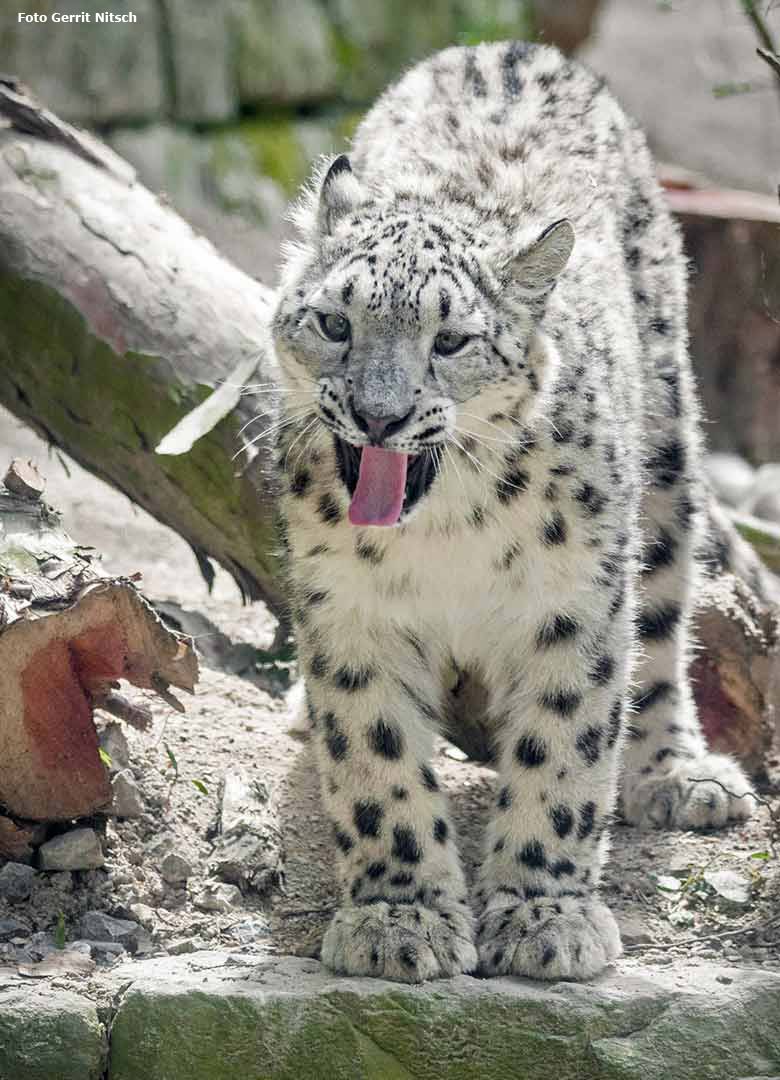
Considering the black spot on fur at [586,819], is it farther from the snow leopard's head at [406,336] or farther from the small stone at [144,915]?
the small stone at [144,915]

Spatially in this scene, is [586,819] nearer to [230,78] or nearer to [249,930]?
[249,930]

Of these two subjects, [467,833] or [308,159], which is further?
[308,159]

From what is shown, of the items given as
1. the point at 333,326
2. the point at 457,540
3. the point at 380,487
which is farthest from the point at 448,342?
the point at 457,540

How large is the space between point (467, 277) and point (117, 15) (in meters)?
9.29

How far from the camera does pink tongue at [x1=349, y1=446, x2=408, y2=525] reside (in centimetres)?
471

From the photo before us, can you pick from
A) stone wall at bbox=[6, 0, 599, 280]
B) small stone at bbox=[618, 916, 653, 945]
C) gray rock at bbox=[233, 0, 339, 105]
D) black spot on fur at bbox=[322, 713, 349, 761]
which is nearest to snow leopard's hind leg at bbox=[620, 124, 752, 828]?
small stone at bbox=[618, 916, 653, 945]

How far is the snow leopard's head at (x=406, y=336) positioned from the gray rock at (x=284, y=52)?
31.2 feet

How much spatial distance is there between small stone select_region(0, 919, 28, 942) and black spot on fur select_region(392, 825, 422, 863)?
1.15 meters

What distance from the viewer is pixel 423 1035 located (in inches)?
180

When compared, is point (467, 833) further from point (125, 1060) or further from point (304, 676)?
point (125, 1060)

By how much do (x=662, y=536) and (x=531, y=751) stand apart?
5.28 feet

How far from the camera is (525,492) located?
5.11 m

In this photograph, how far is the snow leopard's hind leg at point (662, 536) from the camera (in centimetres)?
655

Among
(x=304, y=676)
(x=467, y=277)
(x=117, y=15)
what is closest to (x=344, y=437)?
(x=467, y=277)
